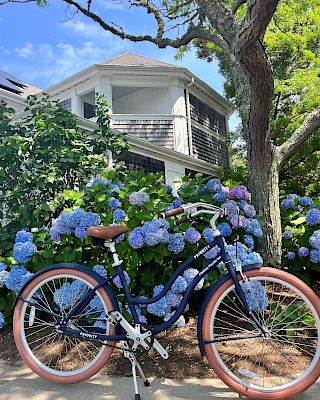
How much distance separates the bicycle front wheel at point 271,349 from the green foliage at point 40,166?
1959 millimetres

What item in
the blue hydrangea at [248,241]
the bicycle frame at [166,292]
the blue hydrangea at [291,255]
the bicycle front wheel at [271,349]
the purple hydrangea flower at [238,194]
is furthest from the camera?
the blue hydrangea at [291,255]

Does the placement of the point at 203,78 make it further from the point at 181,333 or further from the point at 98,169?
the point at 181,333

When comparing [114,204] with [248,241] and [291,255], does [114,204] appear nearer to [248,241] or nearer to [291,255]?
[248,241]

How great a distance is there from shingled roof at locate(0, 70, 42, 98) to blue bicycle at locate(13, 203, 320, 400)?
7795mm

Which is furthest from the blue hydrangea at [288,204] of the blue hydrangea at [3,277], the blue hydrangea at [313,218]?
the blue hydrangea at [3,277]

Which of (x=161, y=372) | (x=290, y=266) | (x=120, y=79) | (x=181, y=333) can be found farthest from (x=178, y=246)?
(x=120, y=79)

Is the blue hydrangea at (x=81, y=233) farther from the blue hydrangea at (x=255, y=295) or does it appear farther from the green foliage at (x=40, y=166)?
the blue hydrangea at (x=255, y=295)

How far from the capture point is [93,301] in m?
2.53

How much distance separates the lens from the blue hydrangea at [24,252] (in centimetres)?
288

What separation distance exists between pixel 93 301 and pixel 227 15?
3141 millimetres

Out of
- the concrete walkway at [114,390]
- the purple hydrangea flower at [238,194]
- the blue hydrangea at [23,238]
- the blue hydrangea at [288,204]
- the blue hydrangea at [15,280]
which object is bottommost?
the concrete walkway at [114,390]

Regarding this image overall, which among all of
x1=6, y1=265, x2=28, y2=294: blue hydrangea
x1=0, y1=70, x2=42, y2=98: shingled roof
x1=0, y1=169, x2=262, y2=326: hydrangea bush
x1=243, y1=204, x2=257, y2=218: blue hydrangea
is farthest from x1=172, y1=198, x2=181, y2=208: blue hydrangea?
x1=0, y1=70, x2=42, y2=98: shingled roof

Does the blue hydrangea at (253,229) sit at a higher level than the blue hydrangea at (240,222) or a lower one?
lower

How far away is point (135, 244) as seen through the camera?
9.05 ft
